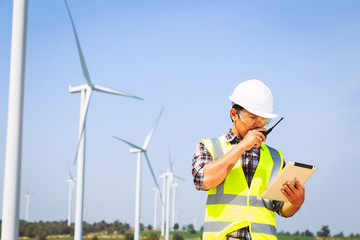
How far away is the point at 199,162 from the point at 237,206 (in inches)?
23.8

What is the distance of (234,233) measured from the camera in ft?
17.5

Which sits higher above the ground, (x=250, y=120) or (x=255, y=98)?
(x=255, y=98)

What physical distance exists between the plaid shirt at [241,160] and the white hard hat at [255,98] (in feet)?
1.37

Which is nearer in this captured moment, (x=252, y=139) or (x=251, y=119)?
(x=252, y=139)

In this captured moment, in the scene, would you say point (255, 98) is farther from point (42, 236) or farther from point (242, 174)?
point (42, 236)

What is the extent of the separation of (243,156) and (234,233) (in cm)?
85

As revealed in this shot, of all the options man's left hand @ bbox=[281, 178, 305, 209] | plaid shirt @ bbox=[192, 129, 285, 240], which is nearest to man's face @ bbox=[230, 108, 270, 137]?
plaid shirt @ bbox=[192, 129, 285, 240]

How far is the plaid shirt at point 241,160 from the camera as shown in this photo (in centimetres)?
528

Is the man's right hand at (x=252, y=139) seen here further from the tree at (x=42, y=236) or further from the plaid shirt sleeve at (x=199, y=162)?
the tree at (x=42, y=236)

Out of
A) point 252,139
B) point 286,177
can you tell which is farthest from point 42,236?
point 252,139

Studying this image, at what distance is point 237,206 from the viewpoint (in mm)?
5359

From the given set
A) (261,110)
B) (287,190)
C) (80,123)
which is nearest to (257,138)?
(261,110)

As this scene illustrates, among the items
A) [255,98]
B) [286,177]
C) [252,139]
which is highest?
[255,98]

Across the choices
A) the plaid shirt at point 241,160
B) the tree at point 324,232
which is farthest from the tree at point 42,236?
the plaid shirt at point 241,160
